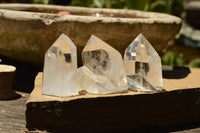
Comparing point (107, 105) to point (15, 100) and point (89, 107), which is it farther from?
point (15, 100)

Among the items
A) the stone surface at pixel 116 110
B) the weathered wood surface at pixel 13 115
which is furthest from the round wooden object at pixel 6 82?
the stone surface at pixel 116 110

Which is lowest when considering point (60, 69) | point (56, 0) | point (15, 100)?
point (15, 100)

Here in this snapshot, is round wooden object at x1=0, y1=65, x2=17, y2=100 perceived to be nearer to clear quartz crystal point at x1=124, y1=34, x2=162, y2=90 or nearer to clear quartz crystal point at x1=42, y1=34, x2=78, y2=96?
clear quartz crystal point at x1=42, y1=34, x2=78, y2=96

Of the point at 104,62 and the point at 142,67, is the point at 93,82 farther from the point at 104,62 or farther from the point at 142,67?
the point at 142,67

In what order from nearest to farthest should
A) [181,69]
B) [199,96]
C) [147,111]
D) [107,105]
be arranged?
[107,105], [147,111], [199,96], [181,69]

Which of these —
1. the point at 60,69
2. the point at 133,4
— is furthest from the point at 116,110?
the point at 133,4

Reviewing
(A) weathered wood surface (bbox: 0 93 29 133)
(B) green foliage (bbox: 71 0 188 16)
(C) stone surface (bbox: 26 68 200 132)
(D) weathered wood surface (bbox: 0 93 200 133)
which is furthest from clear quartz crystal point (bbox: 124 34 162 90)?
(B) green foliage (bbox: 71 0 188 16)

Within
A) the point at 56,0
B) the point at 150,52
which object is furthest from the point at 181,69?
the point at 56,0

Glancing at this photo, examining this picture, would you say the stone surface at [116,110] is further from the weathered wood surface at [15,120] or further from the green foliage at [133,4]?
Answer: the green foliage at [133,4]
